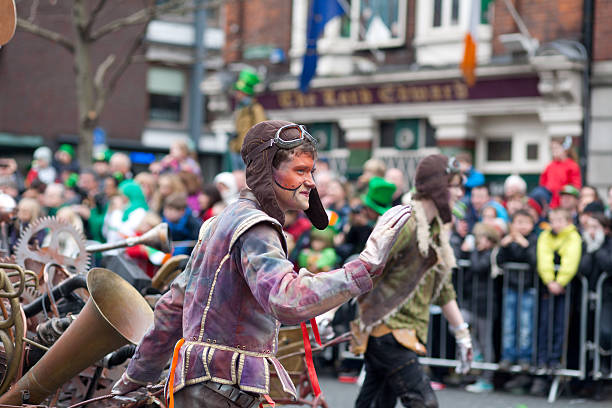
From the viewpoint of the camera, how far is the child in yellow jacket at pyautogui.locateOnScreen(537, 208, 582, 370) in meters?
8.73

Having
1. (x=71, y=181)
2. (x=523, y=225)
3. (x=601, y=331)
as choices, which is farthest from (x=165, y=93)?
(x=601, y=331)

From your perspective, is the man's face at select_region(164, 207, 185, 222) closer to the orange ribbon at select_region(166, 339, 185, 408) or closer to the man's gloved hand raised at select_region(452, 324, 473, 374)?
the man's gloved hand raised at select_region(452, 324, 473, 374)

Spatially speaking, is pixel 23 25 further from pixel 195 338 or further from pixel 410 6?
pixel 195 338

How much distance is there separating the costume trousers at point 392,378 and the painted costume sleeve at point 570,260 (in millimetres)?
3419

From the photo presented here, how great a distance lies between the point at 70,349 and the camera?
13.9 feet

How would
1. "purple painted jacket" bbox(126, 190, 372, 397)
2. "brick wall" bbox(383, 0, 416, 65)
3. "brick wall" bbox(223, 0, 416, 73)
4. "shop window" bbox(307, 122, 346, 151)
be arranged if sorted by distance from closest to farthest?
1. "purple painted jacket" bbox(126, 190, 372, 397)
2. "brick wall" bbox(383, 0, 416, 65)
3. "shop window" bbox(307, 122, 346, 151)
4. "brick wall" bbox(223, 0, 416, 73)

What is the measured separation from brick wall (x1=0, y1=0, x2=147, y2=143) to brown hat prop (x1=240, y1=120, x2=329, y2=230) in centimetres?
2405

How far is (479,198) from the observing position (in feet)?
34.3

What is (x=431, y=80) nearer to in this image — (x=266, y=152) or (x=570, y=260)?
(x=570, y=260)

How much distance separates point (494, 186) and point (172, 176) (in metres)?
7.67

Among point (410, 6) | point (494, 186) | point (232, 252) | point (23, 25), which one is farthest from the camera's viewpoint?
point (410, 6)

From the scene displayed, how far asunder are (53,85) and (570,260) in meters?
22.1

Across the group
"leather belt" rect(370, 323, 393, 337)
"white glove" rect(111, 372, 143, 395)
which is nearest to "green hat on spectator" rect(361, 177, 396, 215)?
"leather belt" rect(370, 323, 393, 337)

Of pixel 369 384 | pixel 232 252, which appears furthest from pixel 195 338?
pixel 369 384
